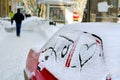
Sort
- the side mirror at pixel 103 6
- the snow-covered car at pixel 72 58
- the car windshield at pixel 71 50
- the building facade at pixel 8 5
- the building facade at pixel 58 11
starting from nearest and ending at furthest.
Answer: the snow-covered car at pixel 72 58 < the car windshield at pixel 71 50 < the side mirror at pixel 103 6 < the building facade at pixel 58 11 < the building facade at pixel 8 5

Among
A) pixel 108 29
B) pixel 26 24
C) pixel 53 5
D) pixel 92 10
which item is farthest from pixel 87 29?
pixel 53 5

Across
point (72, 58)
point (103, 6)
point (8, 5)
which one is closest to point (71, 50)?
point (72, 58)

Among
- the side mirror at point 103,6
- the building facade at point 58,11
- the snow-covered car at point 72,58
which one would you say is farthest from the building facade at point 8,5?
the snow-covered car at point 72,58

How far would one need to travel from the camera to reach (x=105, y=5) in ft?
49.9

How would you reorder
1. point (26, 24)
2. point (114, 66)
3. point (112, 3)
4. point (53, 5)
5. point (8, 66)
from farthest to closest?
point (53, 5), point (26, 24), point (112, 3), point (8, 66), point (114, 66)

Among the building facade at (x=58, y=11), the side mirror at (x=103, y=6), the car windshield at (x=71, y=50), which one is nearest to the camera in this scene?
the car windshield at (x=71, y=50)

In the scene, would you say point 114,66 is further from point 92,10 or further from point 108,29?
point 92,10

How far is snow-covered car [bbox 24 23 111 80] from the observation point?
4.50 m

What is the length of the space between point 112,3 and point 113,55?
10.7 meters

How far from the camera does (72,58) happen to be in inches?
195

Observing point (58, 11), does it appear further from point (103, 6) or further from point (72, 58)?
point (72, 58)

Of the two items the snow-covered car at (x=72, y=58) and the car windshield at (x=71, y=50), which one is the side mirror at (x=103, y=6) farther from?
the car windshield at (x=71, y=50)

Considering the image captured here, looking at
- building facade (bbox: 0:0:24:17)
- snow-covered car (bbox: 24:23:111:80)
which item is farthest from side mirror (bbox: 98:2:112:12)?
building facade (bbox: 0:0:24:17)

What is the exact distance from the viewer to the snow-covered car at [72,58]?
4.50 m
